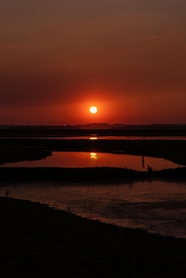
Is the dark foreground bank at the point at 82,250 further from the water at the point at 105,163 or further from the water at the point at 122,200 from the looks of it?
the water at the point at 105,163

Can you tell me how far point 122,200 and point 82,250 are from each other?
1432cm

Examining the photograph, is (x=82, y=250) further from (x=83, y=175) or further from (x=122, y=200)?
(x=83, y=175)

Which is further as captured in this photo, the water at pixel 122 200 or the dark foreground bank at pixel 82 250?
the water at pixel 122 200

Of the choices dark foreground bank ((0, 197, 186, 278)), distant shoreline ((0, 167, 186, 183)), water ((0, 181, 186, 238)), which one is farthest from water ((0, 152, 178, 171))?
dark foreground bank ((0, 197, 186, 278))

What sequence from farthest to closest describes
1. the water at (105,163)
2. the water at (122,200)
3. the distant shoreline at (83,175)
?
1. the water at (105,163)
2. the distant shoreline at (83,175)
3. the water at (122,200)

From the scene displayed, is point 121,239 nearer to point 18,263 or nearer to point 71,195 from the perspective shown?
point 18,263

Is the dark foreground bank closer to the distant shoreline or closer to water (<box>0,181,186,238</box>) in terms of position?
Result: water (<box>0,181,186,238</box>)

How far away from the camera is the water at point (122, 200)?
21.4 meters

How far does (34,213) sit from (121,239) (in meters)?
6.79

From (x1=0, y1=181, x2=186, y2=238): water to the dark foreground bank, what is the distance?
11.2ft

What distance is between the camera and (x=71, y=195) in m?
30.5

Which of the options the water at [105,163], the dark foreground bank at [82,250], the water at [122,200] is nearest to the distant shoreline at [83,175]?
the water at [122,200]

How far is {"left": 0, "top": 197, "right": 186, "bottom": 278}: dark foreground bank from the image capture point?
12102 mm

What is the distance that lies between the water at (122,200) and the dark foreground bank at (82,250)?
3423 mm
